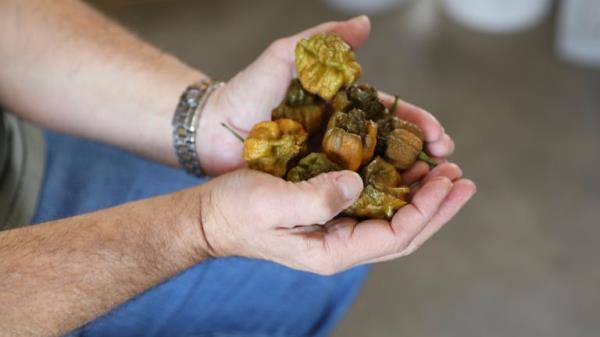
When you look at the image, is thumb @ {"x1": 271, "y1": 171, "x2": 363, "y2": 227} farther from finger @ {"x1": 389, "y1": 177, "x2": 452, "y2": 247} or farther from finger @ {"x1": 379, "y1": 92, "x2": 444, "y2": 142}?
finger @ {"x1": 379, "y1": 92, "x2": 444, "y2": 142}

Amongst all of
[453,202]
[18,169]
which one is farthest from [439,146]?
[18,169]

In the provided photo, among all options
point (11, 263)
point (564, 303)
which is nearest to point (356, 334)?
point (564, 303)

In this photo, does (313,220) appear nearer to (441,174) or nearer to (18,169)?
(441,174)

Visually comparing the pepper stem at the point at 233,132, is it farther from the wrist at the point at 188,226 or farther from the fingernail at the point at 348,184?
the fingernail at the point at 348,184

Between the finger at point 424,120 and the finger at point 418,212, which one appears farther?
the finger at point 424,120

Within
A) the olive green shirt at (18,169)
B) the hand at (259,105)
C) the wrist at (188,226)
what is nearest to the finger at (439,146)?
the hand at (259,105)

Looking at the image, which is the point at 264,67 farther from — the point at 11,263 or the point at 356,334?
the point at 356,334
